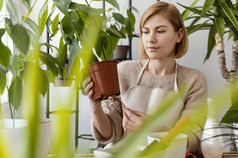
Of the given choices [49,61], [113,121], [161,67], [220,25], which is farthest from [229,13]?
[49,61]

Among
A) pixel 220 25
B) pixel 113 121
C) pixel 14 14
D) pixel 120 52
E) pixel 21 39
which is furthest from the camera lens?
pixel 120 52

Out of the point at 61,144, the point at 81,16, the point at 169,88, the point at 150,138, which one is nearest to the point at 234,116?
the point at 150,138

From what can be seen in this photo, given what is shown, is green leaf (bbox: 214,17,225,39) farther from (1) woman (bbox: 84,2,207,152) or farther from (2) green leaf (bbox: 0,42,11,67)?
(2) green leaf (bbox: 0,42,11,67)

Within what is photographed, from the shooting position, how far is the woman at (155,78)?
1.74 m

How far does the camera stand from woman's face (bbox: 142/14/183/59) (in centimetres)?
178

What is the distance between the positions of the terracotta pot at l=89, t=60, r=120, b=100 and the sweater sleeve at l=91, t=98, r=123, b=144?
23.0 inches

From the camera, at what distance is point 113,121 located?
1.72m

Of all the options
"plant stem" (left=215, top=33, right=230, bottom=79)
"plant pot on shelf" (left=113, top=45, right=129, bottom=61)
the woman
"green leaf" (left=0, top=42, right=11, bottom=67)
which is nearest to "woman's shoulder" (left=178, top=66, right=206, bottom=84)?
the woman

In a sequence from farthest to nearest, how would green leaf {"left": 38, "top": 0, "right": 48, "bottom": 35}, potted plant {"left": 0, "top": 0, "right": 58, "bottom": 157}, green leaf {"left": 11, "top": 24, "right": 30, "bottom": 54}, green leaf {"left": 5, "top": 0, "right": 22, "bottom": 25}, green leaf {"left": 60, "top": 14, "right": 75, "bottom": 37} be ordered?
green leaf {"left": 38, "top": 0, "right": 48, "bottom": 35} → green leaf {"left": 60, "top": 14, "right": 75, "bottom": 37} → green leaf {"left": 5, "top": 0, "right": 22, "bottom": 25} → green leaf {"left": 11, "top": 24, "right": 30, "bottom": 54} → potted plant {"left": 0, "top": 0, "right": 58, "bottom": 157}

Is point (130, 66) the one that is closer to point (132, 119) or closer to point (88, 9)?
point (132, 119)

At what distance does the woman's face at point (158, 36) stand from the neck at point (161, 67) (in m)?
0.08

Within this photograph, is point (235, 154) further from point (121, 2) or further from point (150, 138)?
point (121, 2)

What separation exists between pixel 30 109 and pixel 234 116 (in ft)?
1.92

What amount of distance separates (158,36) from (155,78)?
0.27 meters
